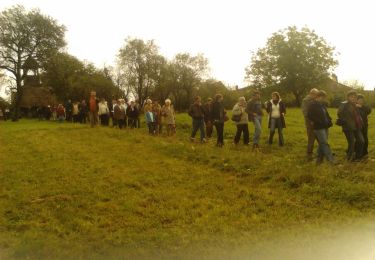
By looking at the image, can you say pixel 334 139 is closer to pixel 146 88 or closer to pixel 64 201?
pixel 64 201

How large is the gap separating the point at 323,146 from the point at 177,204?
4.99 m

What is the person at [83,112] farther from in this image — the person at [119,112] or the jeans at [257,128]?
the jeans at [257,128]

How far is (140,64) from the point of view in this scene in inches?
2534

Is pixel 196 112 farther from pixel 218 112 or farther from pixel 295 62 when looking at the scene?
pixel 295 62

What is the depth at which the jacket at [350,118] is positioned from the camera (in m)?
11.8

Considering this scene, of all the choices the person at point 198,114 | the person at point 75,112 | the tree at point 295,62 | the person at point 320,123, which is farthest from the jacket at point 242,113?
the tree at point 295,62

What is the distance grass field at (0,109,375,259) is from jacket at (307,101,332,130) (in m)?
1.11

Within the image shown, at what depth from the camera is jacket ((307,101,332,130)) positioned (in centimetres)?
1152

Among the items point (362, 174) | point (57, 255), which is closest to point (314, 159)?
point (362, 174)

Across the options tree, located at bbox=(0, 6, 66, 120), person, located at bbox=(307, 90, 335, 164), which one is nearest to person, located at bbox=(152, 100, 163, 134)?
person, located at bbox=(307, 90, 335, 164)

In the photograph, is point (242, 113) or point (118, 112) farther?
point (118, 112)

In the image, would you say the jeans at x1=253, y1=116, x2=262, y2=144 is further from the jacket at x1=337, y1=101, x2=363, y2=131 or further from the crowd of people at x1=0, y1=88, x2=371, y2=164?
the jacket at x1=337, y1=101, x2=363, y2=131

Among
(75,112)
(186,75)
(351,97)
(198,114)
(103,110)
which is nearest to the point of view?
(351,97)

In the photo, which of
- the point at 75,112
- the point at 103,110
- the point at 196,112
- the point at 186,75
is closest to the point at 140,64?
the point at 186,75
